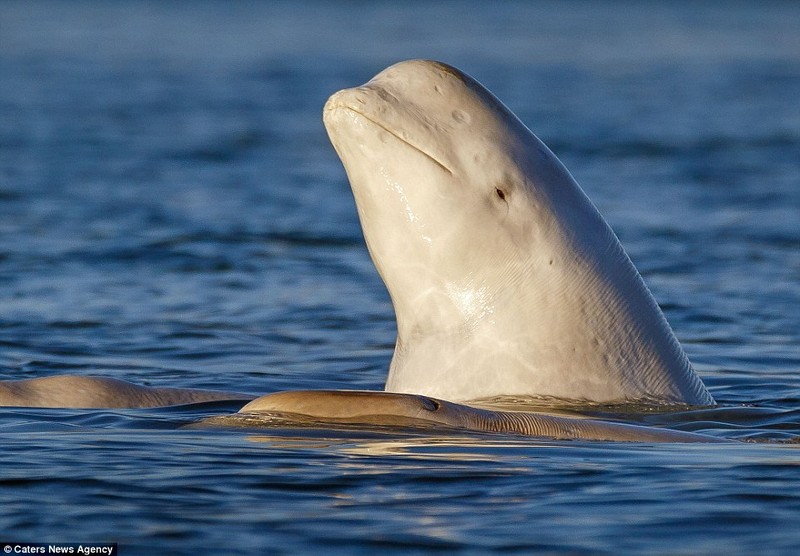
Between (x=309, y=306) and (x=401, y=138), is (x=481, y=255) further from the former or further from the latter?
(x=309, y=306)

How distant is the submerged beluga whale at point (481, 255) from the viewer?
7078mm

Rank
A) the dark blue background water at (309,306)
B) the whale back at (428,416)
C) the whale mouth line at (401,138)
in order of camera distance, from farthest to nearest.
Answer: the whale mouth line at (401,138) → the whale back at (428,416) → the dark blue background water at (309,306)

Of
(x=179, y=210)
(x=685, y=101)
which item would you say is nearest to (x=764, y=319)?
(x=179, y=210)

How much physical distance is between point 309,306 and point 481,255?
17.5ft

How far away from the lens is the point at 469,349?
7.18 m

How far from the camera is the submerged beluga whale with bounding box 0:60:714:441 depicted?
7078mm

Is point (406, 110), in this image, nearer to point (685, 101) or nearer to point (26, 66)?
point (685, 101)

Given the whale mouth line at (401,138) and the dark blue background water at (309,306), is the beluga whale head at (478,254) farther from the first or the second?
the dark blue background water at (309,306)

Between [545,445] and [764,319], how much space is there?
5660 mm

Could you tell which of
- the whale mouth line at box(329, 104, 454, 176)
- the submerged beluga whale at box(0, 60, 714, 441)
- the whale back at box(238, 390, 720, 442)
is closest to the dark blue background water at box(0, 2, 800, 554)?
the whale back at box(238, 390, 720, 442)

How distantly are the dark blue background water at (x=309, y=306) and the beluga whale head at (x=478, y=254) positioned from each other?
45 cm

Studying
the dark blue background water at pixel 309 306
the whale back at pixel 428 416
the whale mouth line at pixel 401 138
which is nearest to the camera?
the dark blue background water at pixel 309 306

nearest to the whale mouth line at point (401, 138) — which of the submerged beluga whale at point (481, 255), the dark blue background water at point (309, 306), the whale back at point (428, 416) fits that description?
the submerged beluga whale at point (481, 255)

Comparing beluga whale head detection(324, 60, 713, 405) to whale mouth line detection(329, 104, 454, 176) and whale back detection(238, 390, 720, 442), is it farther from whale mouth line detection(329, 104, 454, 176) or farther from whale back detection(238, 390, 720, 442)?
whale back detection(238, 390, 720, 442)
